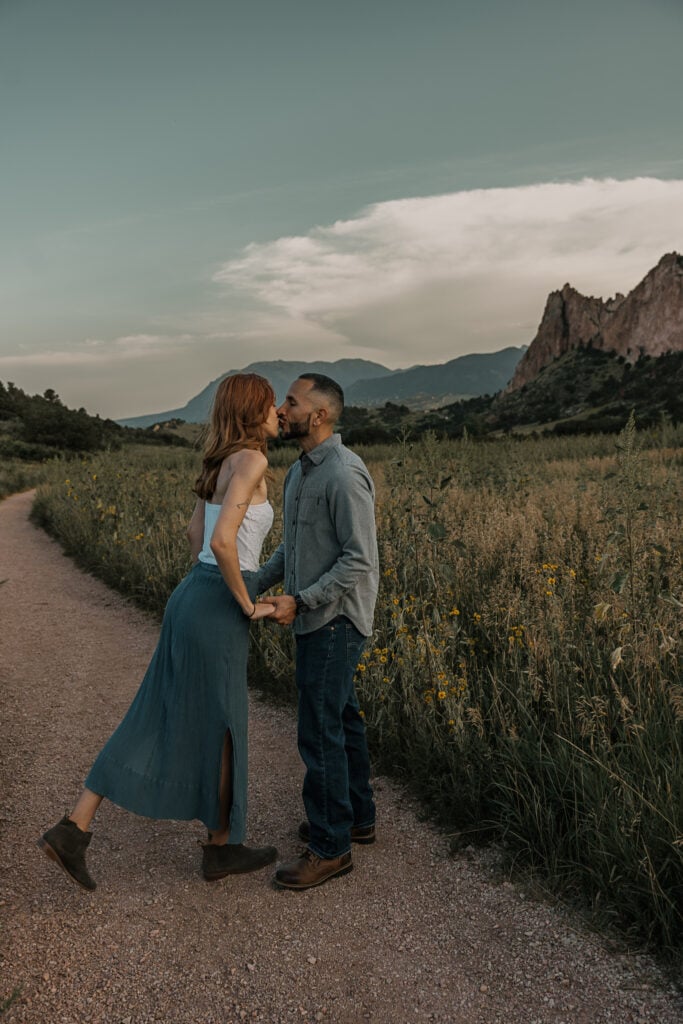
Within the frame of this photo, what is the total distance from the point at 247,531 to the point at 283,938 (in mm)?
1730

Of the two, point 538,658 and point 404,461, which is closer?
point 538,658

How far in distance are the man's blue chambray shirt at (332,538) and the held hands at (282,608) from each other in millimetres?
74

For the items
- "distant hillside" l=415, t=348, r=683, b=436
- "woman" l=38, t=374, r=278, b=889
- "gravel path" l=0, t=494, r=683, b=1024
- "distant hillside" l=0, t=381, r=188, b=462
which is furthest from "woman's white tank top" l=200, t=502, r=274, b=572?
"distant hillside" l=415, t=348, r=683, b=436

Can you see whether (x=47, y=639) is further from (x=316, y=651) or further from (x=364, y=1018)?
(x=364, y=1018)

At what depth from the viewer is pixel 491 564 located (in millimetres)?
6820

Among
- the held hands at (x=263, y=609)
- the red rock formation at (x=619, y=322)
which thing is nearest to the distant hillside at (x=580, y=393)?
the red rock formation at (x=619, y=322)

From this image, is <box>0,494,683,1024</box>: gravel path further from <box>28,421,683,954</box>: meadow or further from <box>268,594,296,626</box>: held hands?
<box>268,594,296,626</box>: held hands

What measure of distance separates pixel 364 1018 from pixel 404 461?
15.7ft

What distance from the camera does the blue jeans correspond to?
11.0 feet

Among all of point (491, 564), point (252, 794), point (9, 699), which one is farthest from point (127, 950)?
point (491, 564)

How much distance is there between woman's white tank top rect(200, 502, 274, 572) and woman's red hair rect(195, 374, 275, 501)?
14 cm

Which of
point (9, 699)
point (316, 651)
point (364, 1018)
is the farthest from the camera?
point (9, 699)

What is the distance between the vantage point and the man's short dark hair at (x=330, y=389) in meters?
3.28

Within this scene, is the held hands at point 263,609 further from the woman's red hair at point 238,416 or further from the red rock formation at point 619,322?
the red rock formation at point 619,322
